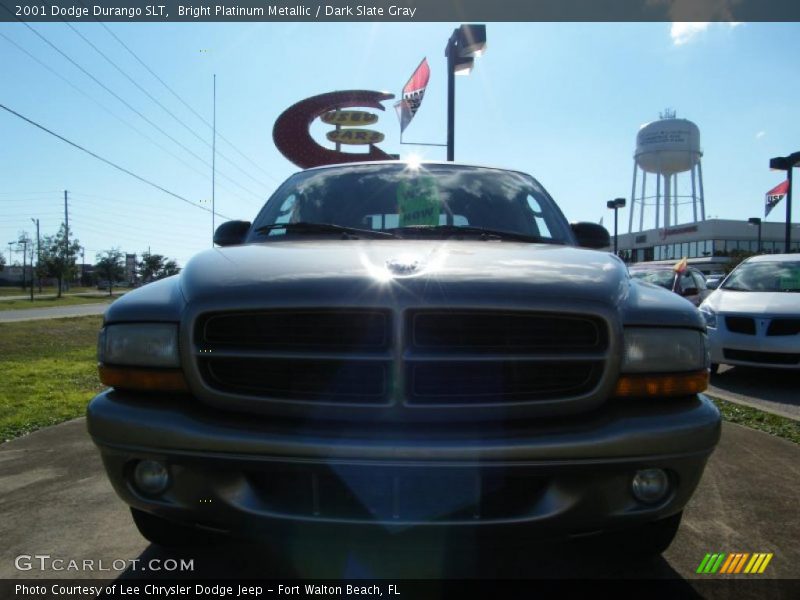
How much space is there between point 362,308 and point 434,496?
618mm

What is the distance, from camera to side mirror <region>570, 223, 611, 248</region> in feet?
10.9

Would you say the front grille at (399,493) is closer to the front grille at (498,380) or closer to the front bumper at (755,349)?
the front grille at (498,380)

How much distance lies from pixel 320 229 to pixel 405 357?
48.6 inches

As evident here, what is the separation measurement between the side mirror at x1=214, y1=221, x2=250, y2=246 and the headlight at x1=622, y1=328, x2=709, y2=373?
2211 mm

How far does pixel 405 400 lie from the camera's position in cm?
184

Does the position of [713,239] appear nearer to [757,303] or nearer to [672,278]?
[672,278]

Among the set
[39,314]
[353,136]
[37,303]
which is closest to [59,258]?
[37,303]

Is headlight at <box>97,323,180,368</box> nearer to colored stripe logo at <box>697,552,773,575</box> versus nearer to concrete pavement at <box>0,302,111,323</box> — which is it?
colored stripe logo at <box>697,552,773,575</box>

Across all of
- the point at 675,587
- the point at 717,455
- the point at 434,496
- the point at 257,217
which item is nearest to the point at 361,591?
the point at 434,496

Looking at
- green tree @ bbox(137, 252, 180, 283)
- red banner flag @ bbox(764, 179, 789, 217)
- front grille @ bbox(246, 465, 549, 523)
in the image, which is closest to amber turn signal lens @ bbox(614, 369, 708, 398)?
front grille @ bbox(246, 465, 549, 523)

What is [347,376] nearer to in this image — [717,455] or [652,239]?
[717,455]

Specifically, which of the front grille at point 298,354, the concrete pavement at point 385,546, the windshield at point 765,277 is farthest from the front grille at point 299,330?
the windshield at point 765,277
